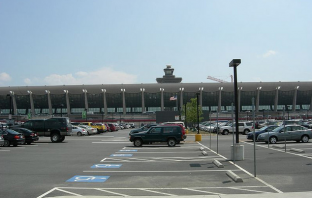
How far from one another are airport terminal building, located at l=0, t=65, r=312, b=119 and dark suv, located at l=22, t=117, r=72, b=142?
275 feet

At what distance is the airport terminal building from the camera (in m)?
122

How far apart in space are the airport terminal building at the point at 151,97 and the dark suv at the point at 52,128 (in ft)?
275

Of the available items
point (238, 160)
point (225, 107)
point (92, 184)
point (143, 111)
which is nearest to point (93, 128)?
point (238, 160)

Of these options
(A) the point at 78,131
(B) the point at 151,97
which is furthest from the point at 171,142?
(B) the point at 151,97

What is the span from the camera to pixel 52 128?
34.1 m

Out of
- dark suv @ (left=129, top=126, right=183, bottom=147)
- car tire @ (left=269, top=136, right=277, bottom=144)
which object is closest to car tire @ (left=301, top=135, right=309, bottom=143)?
car tire @ (left=269, top=136, right=277, bottom=144)

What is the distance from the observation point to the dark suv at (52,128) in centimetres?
3394

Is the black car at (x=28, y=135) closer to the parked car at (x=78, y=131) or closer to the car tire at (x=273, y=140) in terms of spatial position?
the parked car at (x=78, y=131)

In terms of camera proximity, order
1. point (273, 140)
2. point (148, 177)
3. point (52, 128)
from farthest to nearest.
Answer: point (52, 128) → point (273, 140) → point (148, 177)

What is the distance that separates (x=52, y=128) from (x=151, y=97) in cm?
9498

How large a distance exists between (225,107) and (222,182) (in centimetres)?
12079

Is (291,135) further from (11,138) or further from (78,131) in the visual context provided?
(78,131)

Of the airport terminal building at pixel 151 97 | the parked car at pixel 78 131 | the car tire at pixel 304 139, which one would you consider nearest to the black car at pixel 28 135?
the parked car at pixel 78 131

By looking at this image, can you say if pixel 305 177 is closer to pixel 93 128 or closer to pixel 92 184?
pixel 92 184
